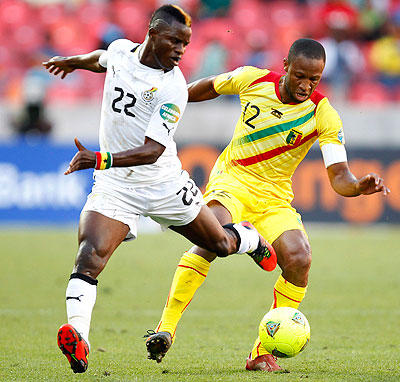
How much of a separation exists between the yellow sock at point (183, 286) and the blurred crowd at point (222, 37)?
12279mm

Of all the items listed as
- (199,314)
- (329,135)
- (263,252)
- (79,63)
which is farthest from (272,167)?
(199,314)

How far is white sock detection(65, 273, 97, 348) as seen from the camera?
201 inches

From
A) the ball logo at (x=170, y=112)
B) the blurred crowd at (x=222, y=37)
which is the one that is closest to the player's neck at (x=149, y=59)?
the ball logo at (x=170, y=112)

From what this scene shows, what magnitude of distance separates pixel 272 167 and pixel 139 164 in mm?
1474

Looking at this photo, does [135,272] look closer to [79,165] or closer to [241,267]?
[241,267]

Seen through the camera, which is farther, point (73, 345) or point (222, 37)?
point (222, 37)

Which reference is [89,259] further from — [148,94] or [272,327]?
[272,327]

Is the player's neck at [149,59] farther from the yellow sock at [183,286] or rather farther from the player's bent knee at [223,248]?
the yellow sock at [183,286]

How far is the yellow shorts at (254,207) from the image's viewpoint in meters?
6.28

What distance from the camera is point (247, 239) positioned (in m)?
6.07

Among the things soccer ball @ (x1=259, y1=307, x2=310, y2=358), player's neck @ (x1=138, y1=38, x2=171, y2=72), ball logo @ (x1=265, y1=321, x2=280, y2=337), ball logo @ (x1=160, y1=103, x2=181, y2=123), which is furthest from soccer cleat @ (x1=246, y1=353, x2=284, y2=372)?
player's neck @ (x1=138, y1=38, x2=171, y2=72)

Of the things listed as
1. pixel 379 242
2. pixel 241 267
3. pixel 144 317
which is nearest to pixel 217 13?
pixel 379 242

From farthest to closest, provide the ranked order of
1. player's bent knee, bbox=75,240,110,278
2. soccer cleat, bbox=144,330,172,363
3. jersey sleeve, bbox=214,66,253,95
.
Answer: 1. jersey sleeve, bbox=214,66,253,95
2. soccer cleat, bbox=144,330,172,363
3. player's bent knee, bbox=75,240,110,278

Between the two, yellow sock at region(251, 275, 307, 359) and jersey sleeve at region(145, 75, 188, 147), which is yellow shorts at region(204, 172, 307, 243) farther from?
jersey sleeve at region(145, 75, 188, 147)
